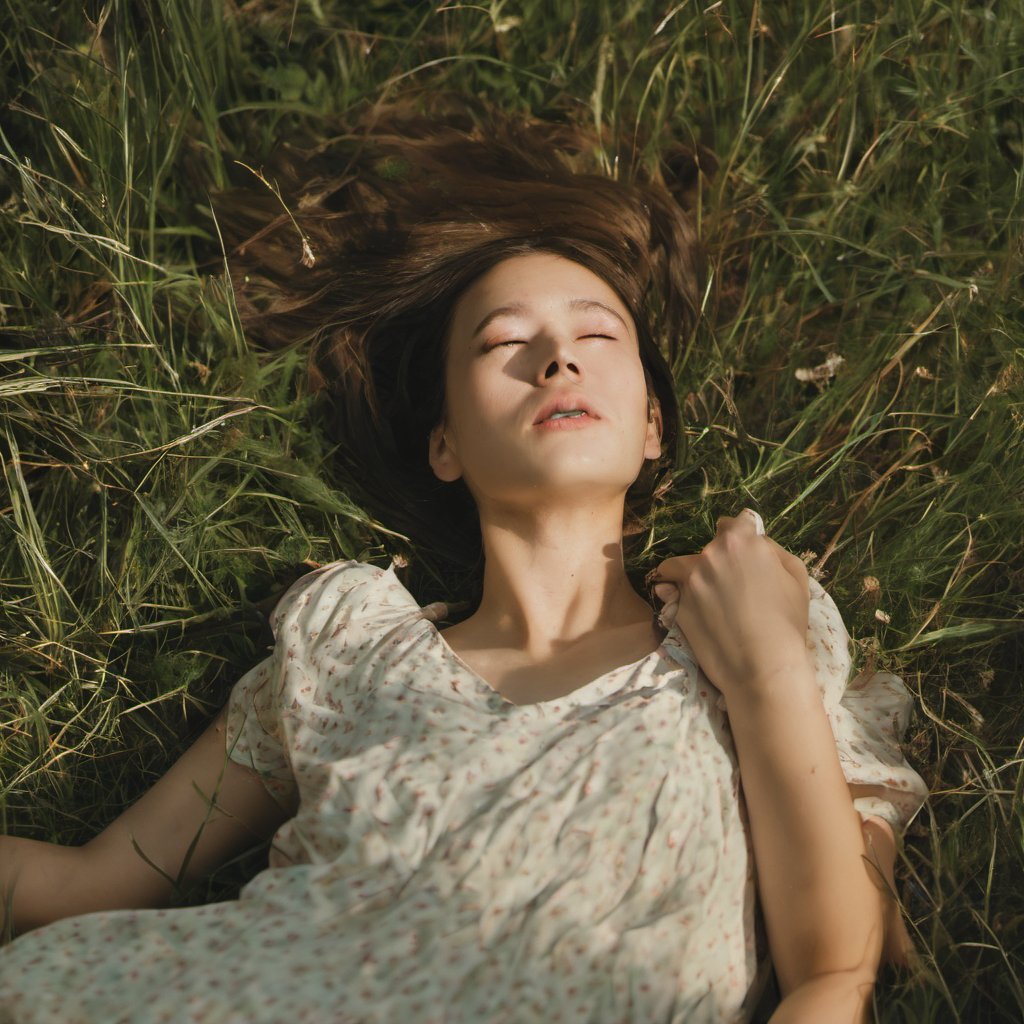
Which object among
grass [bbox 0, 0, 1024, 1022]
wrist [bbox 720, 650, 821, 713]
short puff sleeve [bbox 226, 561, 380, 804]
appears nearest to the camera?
wrist [bbox 720, 650, 821, 713]

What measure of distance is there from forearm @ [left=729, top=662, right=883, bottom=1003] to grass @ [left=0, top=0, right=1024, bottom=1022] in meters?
0.46

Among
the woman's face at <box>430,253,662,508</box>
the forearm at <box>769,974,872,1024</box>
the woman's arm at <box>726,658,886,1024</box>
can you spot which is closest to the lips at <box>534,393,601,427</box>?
the woman's face at <box>430,253,662,508</box>

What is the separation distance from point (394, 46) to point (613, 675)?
7.62 feet

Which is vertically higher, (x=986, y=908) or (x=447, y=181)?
(x=447, y=181)

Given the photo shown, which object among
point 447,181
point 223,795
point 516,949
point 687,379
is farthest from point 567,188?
point 516,949

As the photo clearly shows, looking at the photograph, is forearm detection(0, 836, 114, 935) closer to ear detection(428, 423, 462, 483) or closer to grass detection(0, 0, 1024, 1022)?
grass detection(0, 0, 1024, 1022)

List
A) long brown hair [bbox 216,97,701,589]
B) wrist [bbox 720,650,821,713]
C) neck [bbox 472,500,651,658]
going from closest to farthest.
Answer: wrist [bbox 720,650,821,713] < neck [bbox 472,500,651,658] < long brown hair [bbox 216,97,701,589]

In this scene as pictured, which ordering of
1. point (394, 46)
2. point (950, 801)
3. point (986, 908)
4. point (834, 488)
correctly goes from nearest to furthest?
point (986, 908), point (950, 801), point (834, 488), point (394, 46)

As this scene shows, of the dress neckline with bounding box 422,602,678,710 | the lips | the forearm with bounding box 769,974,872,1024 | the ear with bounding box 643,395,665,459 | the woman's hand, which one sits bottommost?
the forearm with bounding box 769,974,872,1024

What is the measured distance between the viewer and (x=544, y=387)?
9.11 ft

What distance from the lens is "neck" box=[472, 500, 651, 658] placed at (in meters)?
2.86

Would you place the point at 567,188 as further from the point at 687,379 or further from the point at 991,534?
the point at 991,534

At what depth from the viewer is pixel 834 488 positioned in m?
3.36

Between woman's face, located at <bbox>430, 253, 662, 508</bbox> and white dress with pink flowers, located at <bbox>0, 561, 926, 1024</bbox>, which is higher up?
woman's face, located at <bbox>430, 253, 662, 508</bbox>
